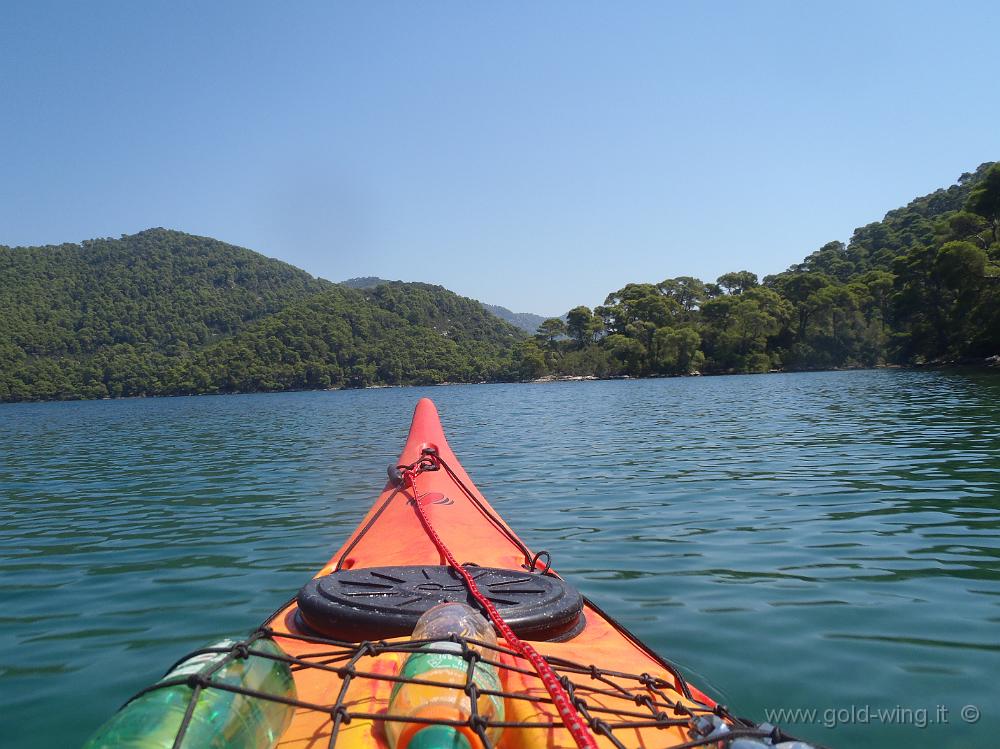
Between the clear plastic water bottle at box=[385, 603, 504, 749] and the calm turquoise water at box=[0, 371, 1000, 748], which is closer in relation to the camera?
the clear plastic water bottle at box=[385, 603, 504, 749]

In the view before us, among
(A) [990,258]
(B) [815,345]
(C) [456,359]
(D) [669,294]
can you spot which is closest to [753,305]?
(B) [815,345]

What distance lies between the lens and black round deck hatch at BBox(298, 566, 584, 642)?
2.94m

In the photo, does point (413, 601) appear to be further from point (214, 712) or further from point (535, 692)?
point (214, 712)

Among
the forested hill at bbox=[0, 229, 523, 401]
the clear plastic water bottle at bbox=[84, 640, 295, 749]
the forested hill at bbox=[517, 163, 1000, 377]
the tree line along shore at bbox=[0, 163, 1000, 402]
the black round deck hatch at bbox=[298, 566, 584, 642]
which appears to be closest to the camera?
the clear plastic water bottle at bbox=[84, 640, 295, 749]

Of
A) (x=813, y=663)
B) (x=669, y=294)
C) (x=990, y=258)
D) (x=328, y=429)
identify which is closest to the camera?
(x=813, y=663)

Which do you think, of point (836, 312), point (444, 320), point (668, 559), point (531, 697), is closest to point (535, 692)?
point (531, 697)

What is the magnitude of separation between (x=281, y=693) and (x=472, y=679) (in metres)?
0.67

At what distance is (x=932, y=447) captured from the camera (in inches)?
425

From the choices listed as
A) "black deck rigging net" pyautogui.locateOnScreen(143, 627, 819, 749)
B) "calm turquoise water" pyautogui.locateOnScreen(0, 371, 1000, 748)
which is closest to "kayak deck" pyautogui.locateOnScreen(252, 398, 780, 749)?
"black deck rigging net" pyautogui.locateOnScreen(143, 627, 819, 749)

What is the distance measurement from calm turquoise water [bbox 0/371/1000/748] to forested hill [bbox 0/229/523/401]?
94.9 metres

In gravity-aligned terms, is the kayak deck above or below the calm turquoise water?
above

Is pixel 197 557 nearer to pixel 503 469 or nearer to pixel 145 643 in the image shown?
pixel 145 643

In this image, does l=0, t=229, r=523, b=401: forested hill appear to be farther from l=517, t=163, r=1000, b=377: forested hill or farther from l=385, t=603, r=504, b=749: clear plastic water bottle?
l=385, t=603, r=504, b=749: clear plastic water bottle

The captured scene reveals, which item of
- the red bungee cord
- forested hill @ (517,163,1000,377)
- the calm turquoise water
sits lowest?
the calm turquoise water
